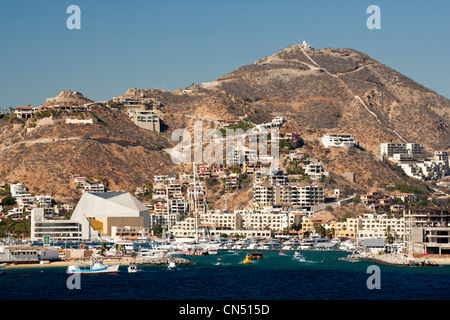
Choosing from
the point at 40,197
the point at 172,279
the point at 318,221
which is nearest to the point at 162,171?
the point at 40,197

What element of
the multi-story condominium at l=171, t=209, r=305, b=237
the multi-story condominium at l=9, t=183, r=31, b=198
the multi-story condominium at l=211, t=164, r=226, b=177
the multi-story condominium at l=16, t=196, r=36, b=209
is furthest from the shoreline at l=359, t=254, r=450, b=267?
the multi-story condominium at l=9, t=183, r=31, b=198

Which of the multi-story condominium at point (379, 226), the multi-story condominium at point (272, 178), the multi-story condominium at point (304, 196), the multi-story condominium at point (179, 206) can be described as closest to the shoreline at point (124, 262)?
the multi-story condominium at point (379, 226)

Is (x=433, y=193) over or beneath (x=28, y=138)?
beneath

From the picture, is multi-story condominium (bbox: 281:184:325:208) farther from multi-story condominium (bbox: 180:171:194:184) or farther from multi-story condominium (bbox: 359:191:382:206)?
multi-story condominium (bbox: 180:171:194:184)
